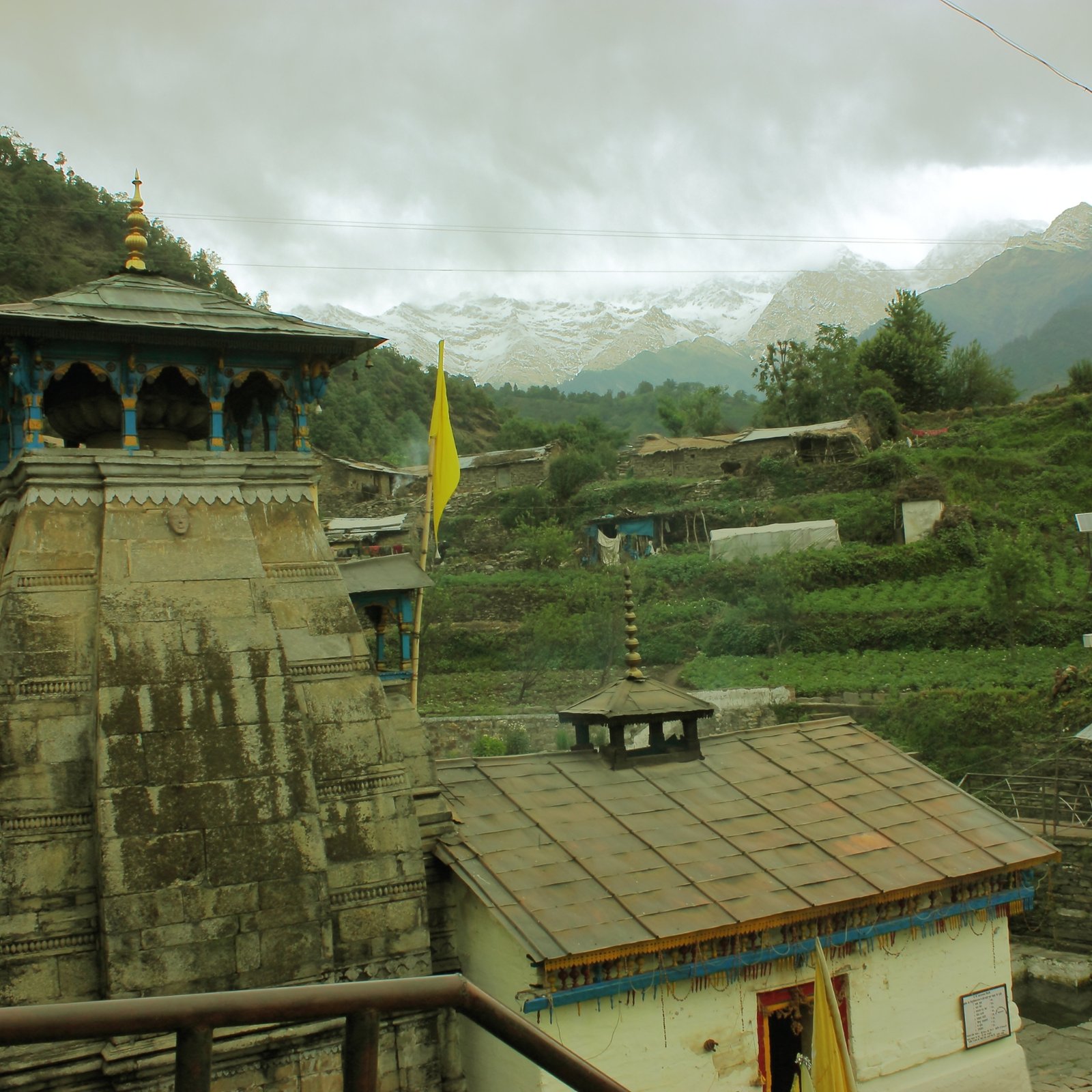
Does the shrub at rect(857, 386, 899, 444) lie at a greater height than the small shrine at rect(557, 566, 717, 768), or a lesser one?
greater

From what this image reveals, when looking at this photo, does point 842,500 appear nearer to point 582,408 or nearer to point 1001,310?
point 582,408

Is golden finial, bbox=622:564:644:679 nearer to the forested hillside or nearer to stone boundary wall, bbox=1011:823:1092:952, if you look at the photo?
stone boundary wall, bbox=1011:823:1092:952

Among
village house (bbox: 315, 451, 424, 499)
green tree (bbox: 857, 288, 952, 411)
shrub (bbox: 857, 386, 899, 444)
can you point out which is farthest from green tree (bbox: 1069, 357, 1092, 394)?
village house (bbox: 315, 451, 424, 499)

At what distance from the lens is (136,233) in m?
8.50

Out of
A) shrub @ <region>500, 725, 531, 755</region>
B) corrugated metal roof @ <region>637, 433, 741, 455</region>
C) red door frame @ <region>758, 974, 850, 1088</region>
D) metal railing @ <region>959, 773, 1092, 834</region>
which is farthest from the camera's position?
corrugated metal roof @ <region>637, 433, 741, 455</region>

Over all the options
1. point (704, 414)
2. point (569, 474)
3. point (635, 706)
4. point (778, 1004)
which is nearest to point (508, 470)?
point (569, 474)

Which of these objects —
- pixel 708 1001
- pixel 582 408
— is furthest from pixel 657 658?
pixel 582 408

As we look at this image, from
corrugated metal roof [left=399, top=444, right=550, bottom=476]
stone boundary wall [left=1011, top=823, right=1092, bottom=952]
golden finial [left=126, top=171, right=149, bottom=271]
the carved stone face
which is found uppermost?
corrugated metal roof [left=399, top=444, right=550, bottom=476]

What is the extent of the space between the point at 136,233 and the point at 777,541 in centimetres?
3157

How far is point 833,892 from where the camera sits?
837 cm

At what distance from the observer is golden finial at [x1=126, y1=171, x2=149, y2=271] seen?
27.7 ft

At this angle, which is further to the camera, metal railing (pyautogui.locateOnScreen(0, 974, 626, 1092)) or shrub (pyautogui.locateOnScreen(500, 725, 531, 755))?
shrub (pyautogui.locateOnScreen(500, 725, 531, 755))

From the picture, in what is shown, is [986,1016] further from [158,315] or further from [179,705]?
[158,315]

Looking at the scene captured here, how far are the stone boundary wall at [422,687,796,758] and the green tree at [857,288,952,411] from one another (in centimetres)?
3001
